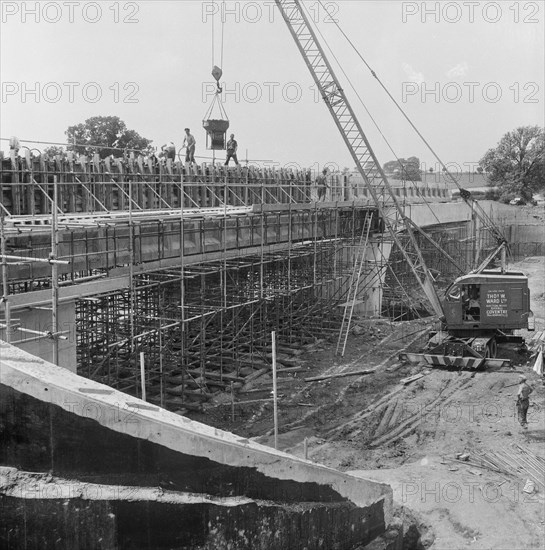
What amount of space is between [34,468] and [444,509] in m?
6.26

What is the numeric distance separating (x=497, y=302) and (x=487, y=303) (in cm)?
28

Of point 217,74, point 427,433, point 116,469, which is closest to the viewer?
point 116,469

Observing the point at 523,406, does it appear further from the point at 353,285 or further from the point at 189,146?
the point at 189,146

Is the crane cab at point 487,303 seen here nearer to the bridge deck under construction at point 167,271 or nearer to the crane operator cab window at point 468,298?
the crane operator cab window at point 468,298

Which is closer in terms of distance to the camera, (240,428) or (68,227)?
(68,227)

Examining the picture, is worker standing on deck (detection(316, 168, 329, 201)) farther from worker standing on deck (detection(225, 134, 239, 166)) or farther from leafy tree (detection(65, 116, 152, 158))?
leafy tree (detection(65, 116, 152, 158))

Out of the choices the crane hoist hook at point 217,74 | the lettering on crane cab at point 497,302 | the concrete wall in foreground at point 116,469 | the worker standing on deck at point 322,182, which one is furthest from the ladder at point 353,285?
the concrete wall in foreground at point 116,469

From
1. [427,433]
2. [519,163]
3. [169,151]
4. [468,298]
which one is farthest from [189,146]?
[519,163]

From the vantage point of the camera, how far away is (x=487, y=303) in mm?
21469

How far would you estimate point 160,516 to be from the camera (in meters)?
8.49

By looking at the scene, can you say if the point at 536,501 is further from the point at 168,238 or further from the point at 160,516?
the point at 168,238

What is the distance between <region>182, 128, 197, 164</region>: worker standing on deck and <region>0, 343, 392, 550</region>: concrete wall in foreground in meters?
17.5

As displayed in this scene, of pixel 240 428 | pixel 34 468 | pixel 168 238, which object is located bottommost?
pixel 240 428

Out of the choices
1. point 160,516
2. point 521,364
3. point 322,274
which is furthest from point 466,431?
point 322,274
